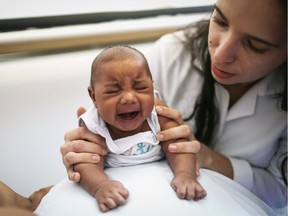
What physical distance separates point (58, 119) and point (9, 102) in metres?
0.08

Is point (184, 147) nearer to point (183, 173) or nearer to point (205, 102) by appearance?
point (183, 173)

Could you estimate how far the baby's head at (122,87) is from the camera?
0.43 metres

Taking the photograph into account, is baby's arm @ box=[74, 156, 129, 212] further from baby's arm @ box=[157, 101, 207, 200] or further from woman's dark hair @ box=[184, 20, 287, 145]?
woman's dark hair @ box=[184, 20, 287, 145]

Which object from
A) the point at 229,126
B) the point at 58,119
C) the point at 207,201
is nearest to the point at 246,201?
the point at 207,201

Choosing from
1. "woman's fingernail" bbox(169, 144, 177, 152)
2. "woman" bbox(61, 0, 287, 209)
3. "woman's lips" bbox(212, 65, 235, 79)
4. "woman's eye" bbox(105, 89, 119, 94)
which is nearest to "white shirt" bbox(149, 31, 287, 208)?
"woman" bbox(61, 0, 287, 209)

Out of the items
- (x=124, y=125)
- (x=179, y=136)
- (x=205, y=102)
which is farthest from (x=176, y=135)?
(x=205, y=102)

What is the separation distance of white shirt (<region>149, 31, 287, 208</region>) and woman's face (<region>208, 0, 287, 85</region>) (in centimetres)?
9

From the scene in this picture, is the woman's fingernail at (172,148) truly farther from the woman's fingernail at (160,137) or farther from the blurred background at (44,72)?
the blurred background at (44,72)

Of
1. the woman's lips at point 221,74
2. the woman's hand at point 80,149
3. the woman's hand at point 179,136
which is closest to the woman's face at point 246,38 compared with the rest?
the woman's lips at point 221,74

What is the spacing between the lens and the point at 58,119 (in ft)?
1.78

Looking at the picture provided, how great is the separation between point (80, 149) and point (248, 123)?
0.37 metres

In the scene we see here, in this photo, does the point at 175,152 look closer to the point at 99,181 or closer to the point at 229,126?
the point at 99,181

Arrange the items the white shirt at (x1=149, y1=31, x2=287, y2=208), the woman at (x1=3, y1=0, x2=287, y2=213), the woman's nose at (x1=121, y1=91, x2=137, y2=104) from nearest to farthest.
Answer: the woman's nose at (x1=121, y1=91, x2=137, y2=104) → the woman at (x1=3, y1=0, x2=287, y2=213) → the white shirt at (x1=149, y1=31, x2=287, y2=208)

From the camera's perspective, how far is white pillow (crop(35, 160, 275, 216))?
0.47m
